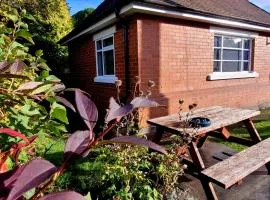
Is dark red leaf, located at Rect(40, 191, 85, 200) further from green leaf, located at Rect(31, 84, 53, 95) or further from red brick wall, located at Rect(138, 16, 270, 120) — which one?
red brick wall, located at Rect(138, 16, 270, 120)

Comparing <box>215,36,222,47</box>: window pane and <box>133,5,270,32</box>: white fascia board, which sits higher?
<box>133,5,270,32</box>: white fascia board

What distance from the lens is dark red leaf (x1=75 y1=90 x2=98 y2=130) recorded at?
1.77 ft

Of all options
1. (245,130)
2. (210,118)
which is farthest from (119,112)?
(245,130)

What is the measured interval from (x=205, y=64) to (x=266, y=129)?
247 cm

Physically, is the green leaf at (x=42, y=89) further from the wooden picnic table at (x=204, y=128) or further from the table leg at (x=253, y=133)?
the table leg at (x=253, y=133)

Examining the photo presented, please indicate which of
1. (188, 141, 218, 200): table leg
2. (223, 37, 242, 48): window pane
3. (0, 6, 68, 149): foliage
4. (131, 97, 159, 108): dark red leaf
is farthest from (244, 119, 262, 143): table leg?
(131, 97, 159, 108): dark red leaf

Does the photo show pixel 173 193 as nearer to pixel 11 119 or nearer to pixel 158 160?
pixel 158 160

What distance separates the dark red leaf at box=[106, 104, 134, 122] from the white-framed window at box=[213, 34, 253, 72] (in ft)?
26.5

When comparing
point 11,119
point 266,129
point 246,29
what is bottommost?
point 266,129

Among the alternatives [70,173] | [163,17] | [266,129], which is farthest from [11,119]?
[266,129]

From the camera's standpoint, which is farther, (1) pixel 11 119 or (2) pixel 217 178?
(2) pixel 217 178

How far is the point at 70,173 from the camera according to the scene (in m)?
3.40

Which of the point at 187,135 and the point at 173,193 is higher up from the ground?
the point at 187,135

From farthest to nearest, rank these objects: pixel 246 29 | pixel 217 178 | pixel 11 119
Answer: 1. pixel 246 29
2. pixel 217 178
3. pixel 11 119
